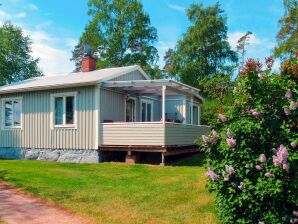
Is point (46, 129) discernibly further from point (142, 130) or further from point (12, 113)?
point (142, 130)

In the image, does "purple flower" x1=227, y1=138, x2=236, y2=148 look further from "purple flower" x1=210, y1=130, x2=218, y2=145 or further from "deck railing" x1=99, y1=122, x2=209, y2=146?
"deck railing" x1=99, y1=122, x2=209, y2=146

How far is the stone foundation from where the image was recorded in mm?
16778

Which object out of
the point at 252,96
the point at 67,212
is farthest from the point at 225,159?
the point at 67,212

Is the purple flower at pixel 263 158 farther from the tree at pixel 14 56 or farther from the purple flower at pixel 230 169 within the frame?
the tree at pixel 14 56

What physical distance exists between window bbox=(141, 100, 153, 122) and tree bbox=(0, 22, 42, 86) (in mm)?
30024

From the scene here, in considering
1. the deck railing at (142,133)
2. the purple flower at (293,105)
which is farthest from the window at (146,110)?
the purple flower at (293,105)

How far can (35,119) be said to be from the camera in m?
18.6

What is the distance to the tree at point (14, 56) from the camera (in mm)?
47312

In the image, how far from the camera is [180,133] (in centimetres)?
1678

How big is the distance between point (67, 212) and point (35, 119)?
1132 centimetres

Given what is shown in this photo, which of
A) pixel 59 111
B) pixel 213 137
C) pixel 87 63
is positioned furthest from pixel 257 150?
pixel 87 63

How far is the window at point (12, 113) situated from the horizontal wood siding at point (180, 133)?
7766 mm

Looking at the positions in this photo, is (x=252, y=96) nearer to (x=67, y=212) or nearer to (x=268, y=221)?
(x=268, y=221)

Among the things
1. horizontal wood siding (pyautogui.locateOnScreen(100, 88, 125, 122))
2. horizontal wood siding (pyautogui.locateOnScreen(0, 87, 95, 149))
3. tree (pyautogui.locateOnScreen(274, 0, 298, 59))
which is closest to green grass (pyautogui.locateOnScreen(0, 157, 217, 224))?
horizontal wood siding (pyautogui.locateOnScreen(0, 87, 95, 149))
